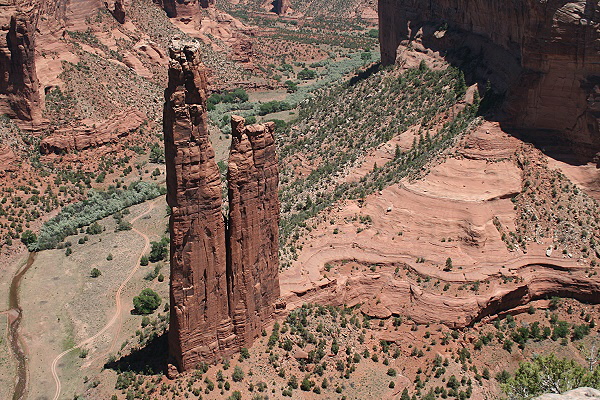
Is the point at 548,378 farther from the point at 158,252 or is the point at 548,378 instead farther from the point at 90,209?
the point at 90,209

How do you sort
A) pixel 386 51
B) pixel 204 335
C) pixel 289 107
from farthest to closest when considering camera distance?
pixel 289 107 < pixel 386 51 < pixel 204 335

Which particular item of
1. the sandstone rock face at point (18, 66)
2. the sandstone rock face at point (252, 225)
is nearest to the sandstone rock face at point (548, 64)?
the sandstone rock face at point (252, 225)

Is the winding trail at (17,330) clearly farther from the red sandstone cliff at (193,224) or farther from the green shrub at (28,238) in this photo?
the red sandstone cliff at (193,224)

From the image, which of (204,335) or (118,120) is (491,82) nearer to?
(204,335)

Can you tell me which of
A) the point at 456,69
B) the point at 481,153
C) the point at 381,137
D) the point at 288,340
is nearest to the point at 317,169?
the point at 381,137

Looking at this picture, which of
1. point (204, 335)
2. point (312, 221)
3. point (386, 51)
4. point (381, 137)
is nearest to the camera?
point (204, 335)

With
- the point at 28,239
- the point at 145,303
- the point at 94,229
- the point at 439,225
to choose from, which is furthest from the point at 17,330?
the point at 439,225
